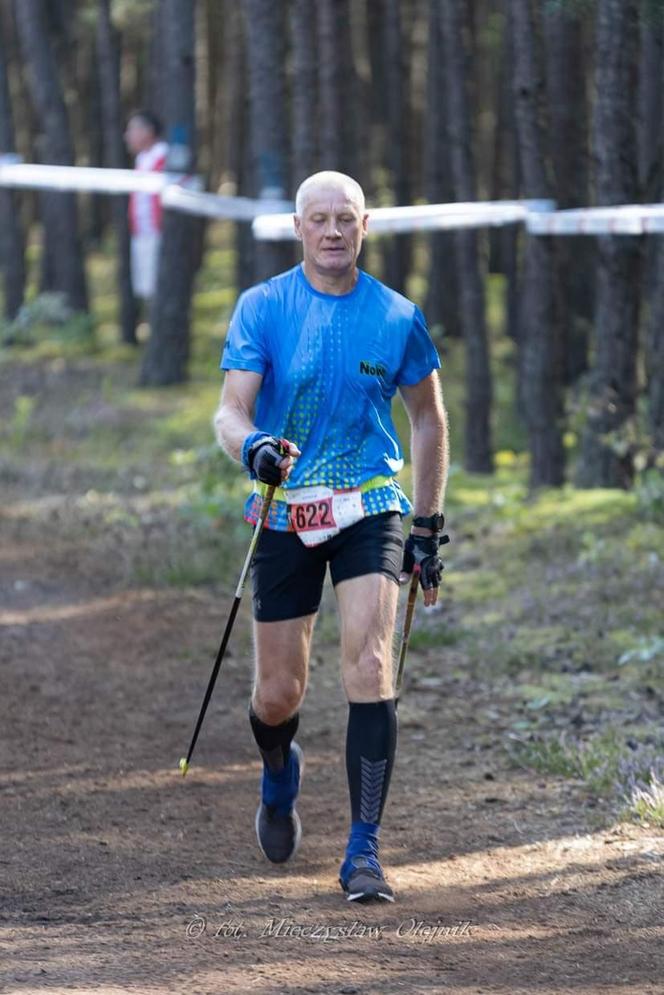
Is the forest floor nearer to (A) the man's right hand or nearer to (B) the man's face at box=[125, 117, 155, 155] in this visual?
(A) the man's right hand

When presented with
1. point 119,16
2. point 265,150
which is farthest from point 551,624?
point 119,16

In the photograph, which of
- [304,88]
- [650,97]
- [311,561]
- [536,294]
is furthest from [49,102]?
[311,561]

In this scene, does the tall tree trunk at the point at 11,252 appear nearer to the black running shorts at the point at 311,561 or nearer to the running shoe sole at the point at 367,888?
the black running shorts at the point at 311,561

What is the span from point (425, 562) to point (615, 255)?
662 centimetres

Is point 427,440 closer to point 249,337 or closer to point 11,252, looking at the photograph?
point 249,337

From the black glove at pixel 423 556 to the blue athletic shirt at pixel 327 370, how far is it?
23cm

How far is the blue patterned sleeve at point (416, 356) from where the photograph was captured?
576cm

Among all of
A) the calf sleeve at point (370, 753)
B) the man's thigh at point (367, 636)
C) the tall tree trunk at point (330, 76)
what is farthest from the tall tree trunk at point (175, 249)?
the calf sleeve at point (370, 753)

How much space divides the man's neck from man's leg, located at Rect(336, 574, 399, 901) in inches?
39.6

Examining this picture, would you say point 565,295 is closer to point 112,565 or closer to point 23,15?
point 112,565

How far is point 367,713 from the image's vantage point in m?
5.59

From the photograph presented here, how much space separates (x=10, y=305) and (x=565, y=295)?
13884 millimetres

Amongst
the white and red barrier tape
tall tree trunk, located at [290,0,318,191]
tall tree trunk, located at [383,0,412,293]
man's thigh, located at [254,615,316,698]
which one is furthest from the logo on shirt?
tall tree trunk, located at [383,0,412,293]

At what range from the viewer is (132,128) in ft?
56.1
